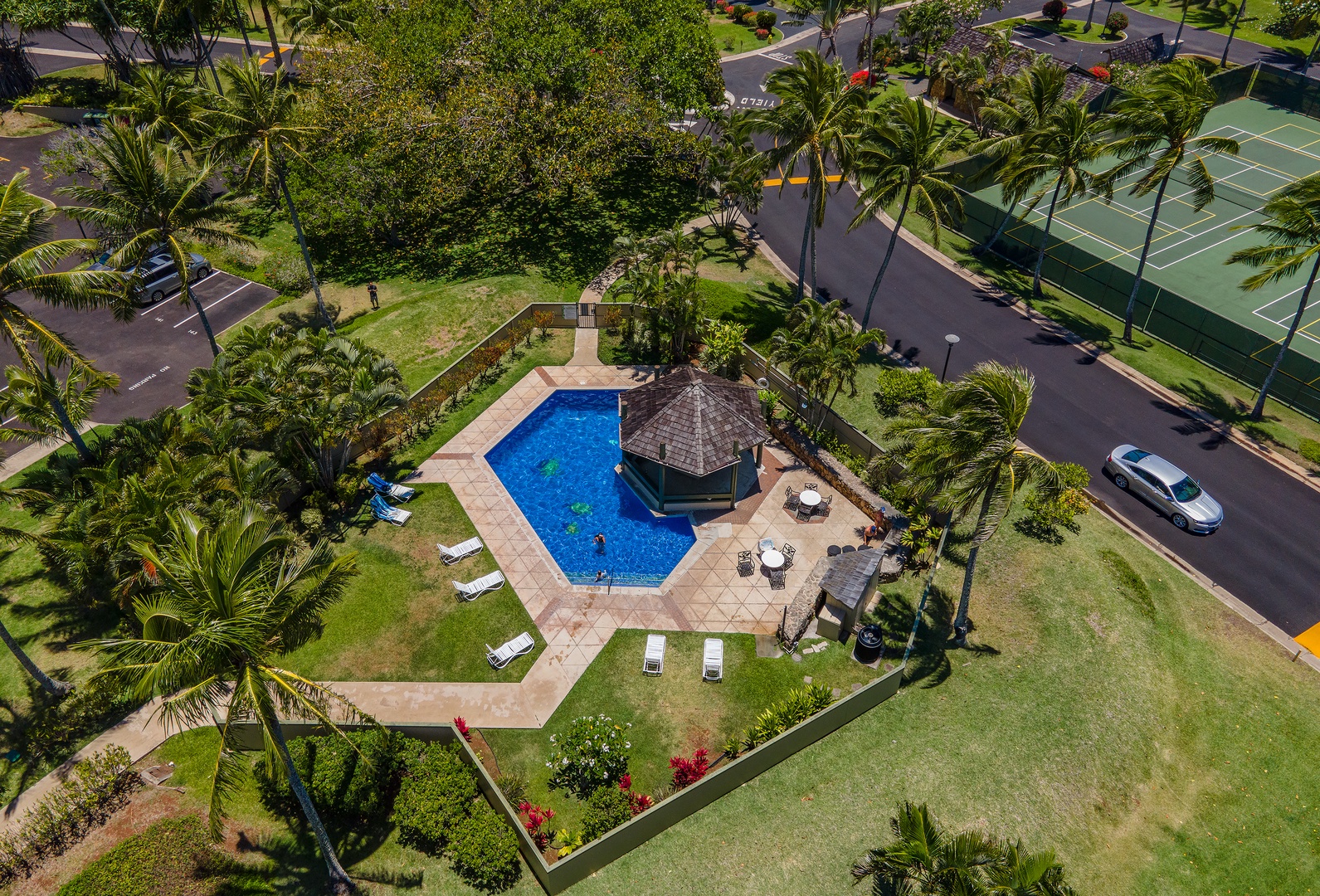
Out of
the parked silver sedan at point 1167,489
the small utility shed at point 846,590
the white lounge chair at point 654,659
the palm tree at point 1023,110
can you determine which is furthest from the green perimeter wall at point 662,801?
the palm tree at point 1023,110

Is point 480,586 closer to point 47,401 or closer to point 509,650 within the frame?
point 509,650

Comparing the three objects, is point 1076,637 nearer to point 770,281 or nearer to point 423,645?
point 423,645

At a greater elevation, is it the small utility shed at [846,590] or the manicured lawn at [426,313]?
the manicured lawn at [426,313]

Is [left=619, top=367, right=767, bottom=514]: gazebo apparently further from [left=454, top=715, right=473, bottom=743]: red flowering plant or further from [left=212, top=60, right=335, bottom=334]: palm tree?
[left=212, top=60, right=335, bottom=334]: palm tree

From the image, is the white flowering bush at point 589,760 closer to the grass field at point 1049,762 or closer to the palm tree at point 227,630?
the grass field at point 1049,762

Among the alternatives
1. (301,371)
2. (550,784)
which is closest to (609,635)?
(550,784)

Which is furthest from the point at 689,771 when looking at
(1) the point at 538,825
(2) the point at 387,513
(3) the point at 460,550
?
(2) the point at 387,513
